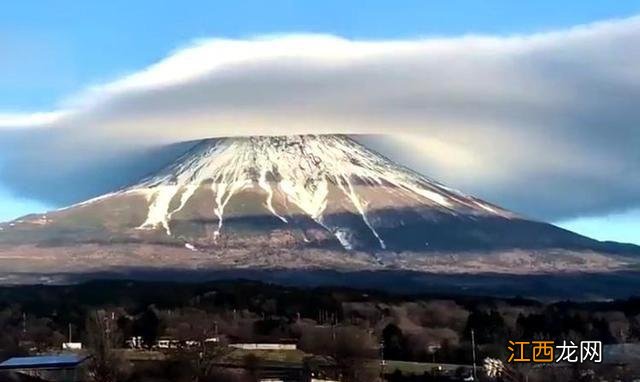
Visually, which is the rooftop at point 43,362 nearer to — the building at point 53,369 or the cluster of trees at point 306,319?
the building at point 53,369

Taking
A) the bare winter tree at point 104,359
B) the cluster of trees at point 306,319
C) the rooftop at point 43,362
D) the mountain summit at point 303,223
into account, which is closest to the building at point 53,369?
the rooftop at point 43,362

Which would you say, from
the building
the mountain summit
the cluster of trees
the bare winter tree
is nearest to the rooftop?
the building

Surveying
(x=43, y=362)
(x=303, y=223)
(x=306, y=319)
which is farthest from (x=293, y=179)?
(x=43, y=362)

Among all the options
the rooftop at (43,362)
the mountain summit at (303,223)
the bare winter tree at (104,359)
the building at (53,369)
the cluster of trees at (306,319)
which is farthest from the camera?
the mountain summit at (303,223)

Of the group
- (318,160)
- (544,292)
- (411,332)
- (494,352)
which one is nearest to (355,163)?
(318,160)

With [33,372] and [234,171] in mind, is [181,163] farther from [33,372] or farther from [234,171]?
[33,372]

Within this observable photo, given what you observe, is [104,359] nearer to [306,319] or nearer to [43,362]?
[43,362]

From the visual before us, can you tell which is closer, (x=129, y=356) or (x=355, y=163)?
(x=129, y=356)

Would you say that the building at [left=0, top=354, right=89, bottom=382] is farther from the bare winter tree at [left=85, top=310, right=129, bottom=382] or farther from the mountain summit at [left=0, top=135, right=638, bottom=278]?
the mountain summit at [left=0, top=135, right=638, bottom=278]
